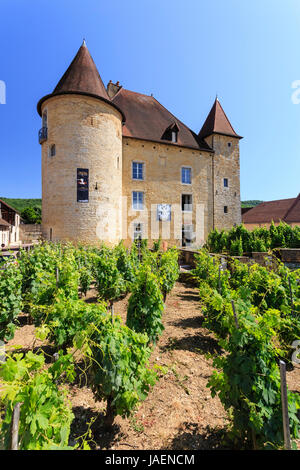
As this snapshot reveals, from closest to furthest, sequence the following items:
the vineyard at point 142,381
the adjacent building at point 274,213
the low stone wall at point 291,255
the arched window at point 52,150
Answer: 1. the vineyard at point 142,381
2. the low stone wall at point 291,255
3. the arched window at point 52,150
4. the adjacent building at point 274,213

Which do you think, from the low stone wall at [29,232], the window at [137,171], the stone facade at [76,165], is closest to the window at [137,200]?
the window at [137,171]

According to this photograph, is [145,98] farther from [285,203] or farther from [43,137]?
[285,203]

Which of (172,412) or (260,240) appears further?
(260,240)

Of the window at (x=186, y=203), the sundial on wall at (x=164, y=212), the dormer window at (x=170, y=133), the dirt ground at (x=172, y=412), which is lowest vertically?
the dirt ground at (x=172, y=412)

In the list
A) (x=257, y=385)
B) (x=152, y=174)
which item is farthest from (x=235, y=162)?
(x=257, y=385)

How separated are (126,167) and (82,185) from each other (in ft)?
14.7

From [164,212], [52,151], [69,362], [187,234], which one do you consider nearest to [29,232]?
[52,151]

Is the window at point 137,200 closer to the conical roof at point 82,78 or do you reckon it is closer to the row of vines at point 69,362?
the conical roof at point 82,78

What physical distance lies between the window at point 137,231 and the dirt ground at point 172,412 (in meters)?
12.8

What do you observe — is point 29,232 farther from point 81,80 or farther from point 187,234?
point 187,234

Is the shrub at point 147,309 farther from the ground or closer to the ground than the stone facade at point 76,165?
closer to the ground

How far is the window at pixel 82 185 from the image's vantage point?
13.0 m

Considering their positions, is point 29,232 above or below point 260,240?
above

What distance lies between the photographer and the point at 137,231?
16.8 m
